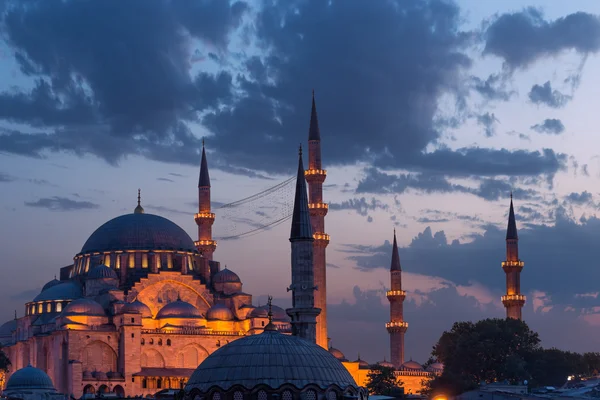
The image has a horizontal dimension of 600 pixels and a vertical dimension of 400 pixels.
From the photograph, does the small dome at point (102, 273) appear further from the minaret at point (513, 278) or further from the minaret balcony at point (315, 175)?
the minaret at point (513, 278)

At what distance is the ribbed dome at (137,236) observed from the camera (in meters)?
95.6

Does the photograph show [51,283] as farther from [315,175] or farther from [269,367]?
[269,367]

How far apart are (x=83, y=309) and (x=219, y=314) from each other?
9781 mm

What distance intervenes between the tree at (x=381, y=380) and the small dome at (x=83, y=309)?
17708 millimetres

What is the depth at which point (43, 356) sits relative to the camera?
3506 inches

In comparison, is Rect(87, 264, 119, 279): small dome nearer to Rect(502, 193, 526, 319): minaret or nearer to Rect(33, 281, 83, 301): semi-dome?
Rect(33, 281, 83, 301): semi-dome

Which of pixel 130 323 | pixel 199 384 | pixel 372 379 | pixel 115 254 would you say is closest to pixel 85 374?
pixel 130 323

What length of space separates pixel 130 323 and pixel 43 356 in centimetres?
674

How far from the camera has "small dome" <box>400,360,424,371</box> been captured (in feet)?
312

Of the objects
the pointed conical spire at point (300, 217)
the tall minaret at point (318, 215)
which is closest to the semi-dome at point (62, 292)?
the tall minaret at point (318, 215)

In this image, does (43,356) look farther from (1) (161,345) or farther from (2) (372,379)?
(2) (372,379)

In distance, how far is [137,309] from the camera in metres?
87.8

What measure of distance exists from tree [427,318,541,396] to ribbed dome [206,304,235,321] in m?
Result: 14.9

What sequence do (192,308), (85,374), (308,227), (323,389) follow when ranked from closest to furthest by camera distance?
(323,389) < (308,227) < (85,374) < (192,308)
